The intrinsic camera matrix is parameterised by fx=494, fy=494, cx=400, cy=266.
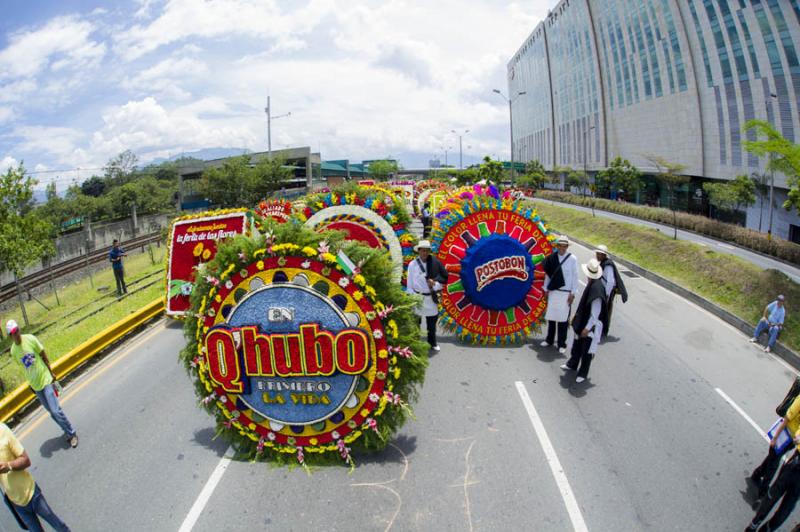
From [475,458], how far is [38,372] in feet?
16.5

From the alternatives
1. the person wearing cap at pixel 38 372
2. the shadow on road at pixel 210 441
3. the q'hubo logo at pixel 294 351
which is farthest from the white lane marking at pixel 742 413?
the person wearing cap at pixel 38 372

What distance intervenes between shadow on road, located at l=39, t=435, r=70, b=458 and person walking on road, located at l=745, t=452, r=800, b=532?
7.14 metres

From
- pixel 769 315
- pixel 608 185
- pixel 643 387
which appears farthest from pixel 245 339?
pixel 608 185

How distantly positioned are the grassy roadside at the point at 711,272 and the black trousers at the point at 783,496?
5936 mm

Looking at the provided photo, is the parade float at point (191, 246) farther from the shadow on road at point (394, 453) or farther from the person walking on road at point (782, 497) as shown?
the person walking on road at point (782, 497)

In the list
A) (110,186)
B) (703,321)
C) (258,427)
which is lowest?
(703,321)

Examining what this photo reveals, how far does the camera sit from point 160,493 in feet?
15.8

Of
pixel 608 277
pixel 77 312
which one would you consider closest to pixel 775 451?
pixel 608 277

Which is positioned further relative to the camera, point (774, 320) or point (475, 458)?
point (774, 320)

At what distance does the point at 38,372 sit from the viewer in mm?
5656

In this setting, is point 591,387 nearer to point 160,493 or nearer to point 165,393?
point 160,493

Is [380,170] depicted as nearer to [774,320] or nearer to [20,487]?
[774,320]

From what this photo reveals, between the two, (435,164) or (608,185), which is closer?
(608,185)

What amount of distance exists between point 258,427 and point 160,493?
107cm
